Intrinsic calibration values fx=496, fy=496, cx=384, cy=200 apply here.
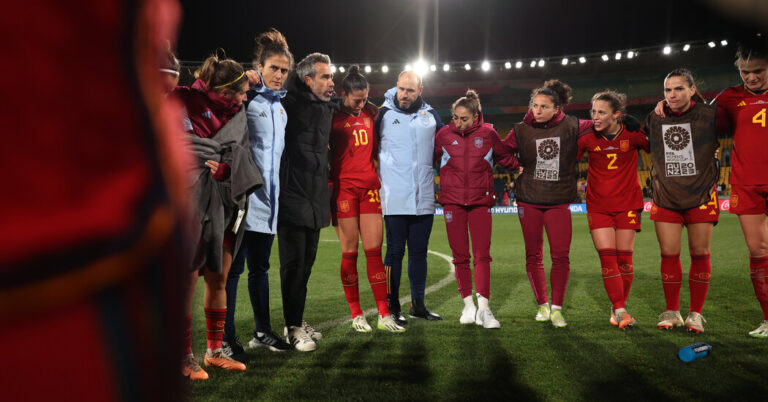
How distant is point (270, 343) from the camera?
3.45 meters

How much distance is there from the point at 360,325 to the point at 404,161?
1417 mm

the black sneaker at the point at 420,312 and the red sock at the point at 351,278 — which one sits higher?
the red sock at the point at 351,278

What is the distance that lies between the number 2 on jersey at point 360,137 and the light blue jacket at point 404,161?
0.71ft

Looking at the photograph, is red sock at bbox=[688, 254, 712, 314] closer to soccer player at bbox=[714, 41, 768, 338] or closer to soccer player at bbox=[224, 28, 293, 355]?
soccer player at bbox=[714, 41, 768, 338]

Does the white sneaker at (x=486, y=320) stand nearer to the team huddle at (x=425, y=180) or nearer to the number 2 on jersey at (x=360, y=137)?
the team huddle at (x=425, y=180)

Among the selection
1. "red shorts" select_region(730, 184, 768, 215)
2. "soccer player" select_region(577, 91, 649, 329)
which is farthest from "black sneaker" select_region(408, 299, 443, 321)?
"red shorts" select_region(730, 184, 768, 215)

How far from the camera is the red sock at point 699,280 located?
3855mm

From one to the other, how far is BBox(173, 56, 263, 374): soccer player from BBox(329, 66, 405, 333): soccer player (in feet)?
3.92

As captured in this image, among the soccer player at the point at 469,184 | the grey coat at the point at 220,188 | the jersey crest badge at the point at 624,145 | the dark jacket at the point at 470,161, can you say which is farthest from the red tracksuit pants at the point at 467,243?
the grey coat at the point at 220,188

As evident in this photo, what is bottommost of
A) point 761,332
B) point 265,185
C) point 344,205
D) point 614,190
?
point 761,332

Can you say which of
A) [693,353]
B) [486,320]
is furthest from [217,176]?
[693,353]

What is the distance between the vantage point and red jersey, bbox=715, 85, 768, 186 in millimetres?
3656

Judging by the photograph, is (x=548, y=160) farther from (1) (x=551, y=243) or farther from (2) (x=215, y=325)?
(2) (x=215, y=325)

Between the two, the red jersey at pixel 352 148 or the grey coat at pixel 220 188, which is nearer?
the grey coat at pixel 220 188
